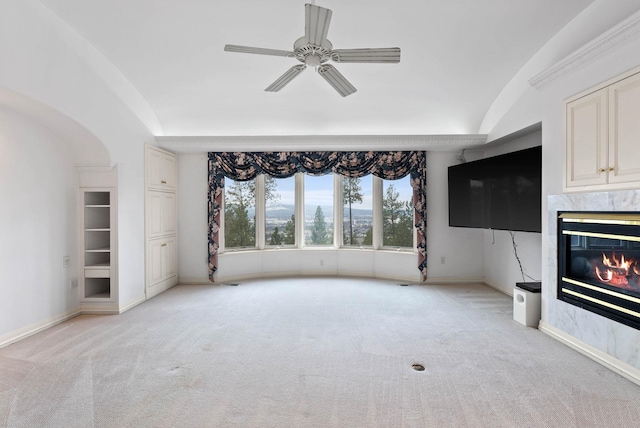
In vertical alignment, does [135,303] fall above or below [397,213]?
below

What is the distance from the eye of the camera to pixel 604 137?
256 cm

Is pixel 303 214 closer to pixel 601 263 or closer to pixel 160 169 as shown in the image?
pixel 160 169

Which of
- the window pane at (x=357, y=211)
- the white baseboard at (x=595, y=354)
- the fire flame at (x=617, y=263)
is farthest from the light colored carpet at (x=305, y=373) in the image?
the window pane at (x=357, y=211)

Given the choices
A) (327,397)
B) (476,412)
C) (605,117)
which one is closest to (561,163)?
(605,117)

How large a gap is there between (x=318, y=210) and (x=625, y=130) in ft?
14.2

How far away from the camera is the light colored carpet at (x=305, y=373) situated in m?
2.03

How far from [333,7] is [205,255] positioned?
4.21 metres

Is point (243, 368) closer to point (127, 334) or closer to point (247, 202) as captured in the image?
point (127, 334)

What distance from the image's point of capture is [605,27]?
106 inches

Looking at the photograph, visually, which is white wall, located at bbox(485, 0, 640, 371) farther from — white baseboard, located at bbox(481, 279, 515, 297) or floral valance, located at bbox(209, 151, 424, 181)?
floral valance, located at bbox(209, 151, 424, 181)

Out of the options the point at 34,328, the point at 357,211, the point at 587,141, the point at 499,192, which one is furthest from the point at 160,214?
the point at 587,141

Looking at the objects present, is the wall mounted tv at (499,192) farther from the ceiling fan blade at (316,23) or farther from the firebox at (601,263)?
the ceiling fan blade at (316,23)

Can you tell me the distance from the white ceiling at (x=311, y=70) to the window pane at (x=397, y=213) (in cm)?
104

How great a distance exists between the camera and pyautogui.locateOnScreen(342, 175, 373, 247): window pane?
19.2ft
